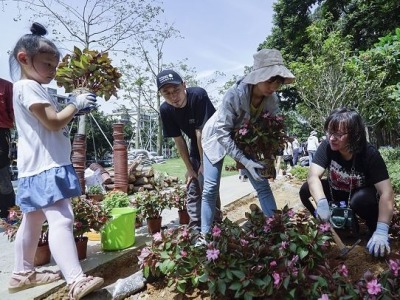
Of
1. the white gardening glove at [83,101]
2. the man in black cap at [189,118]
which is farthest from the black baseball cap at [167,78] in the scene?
the white gardening glove at [83,101]

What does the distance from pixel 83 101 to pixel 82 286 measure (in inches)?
40.6

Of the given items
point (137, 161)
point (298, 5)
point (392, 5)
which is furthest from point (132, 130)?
point (137, 161)

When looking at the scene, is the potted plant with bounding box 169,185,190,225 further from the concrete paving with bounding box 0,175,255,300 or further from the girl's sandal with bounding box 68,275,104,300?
the girl's sandal with bounding box 68,275,104,300

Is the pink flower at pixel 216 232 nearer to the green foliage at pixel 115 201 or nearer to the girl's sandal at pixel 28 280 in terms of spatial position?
the girl's sandal at pixel 28 280

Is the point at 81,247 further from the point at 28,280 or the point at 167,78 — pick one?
the point at 167,78

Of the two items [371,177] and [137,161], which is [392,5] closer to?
[137,161]

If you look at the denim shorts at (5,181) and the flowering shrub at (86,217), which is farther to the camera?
the denim shorts at (5,181)

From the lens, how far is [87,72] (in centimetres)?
271

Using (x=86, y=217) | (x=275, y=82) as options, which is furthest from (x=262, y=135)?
(x=86, y=217)

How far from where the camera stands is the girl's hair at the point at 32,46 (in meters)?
1.91

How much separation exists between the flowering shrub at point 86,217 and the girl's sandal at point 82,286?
71 cm

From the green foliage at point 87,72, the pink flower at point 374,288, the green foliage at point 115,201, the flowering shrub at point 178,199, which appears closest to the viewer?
the pink flower at point 374,288

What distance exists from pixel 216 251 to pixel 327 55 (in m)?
9.74

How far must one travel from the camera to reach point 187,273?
72.5 inches
